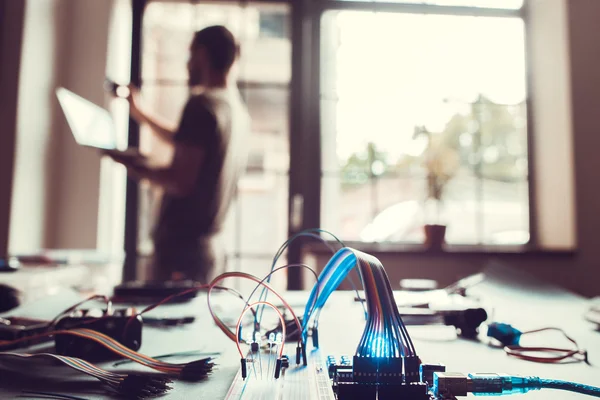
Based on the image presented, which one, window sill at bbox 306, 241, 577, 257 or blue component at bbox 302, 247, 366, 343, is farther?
window sill at bbox 306, 241, 577, 257

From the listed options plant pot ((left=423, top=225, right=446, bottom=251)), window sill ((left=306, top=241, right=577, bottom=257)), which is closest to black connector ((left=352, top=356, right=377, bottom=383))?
plant pot ((left=423, top=225, right=446, bottom=251))

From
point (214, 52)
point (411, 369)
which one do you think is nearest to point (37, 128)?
point (214, 52)

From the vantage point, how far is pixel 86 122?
1482mm

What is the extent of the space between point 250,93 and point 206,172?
3.50 feet

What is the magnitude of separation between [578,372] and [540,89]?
7.85 ft

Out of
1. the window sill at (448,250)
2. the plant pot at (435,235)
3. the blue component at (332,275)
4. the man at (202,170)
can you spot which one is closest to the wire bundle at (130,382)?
the blue component at (332,275)

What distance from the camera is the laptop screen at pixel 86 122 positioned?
52.1 inches

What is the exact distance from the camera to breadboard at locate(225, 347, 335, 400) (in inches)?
13.6

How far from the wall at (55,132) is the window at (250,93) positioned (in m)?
0.28

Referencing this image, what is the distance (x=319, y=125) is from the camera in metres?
2.37

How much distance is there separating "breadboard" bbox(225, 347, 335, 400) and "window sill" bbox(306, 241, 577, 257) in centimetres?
169

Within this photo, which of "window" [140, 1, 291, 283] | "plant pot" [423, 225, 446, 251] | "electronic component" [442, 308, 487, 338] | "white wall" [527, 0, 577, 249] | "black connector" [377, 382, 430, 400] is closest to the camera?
"black connector" [377, 382, 430, 400]

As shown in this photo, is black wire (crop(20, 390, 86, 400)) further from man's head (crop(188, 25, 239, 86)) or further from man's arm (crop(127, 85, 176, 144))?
man's arm (crop(127, 85, 176, 144))

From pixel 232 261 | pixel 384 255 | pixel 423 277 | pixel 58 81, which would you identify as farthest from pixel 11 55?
pixel 423 277
